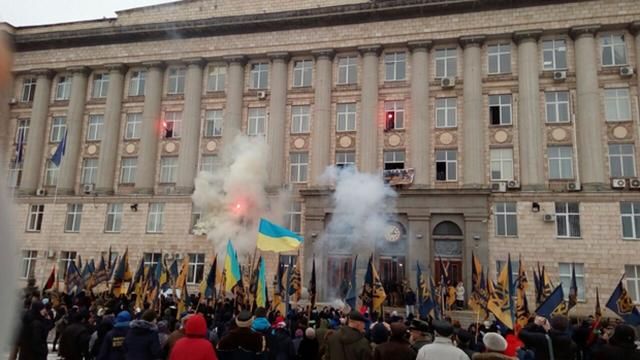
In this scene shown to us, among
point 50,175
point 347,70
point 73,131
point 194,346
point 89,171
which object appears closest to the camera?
point 194,346

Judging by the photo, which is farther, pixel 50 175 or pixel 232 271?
pixel 50 175

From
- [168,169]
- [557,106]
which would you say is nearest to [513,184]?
[557,106]

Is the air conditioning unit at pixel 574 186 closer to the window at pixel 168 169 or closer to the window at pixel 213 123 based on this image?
the window at pixel 213 123

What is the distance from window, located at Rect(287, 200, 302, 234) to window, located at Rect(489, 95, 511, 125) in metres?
12.4

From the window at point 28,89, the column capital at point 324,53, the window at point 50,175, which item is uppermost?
the column capital at point 324,53

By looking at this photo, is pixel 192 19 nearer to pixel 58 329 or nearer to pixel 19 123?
pixel 19 123

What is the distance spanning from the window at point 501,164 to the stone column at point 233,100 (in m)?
15.7

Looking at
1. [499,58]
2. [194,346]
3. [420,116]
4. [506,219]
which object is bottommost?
[194,346]

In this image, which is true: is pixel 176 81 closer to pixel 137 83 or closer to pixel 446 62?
pixel 137 83

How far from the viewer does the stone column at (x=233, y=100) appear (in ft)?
101

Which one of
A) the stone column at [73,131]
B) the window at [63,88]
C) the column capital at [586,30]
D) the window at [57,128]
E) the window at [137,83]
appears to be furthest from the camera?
the window at [63,88]

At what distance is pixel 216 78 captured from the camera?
3238 cm

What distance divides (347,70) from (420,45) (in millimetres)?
4728

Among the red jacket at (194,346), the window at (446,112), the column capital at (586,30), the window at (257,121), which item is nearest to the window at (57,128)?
the window at (257,121)
